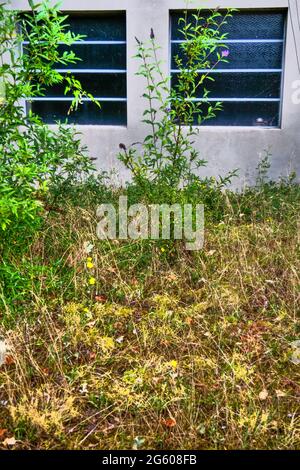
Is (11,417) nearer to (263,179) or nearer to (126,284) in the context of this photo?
(126,284)

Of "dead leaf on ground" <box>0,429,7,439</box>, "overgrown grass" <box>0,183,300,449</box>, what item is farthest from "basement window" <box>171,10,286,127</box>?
"dead leaf on ground" <box>0,429,7,439</box>

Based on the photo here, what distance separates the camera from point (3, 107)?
2838 millimetres

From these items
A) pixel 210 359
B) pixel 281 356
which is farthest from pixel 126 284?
pixel 281 356

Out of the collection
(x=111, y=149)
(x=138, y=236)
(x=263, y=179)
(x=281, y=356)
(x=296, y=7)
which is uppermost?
(x=296, y=7)

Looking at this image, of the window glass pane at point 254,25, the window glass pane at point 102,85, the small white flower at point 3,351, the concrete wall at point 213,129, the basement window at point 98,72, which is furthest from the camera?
the window glass pane at point 102,85

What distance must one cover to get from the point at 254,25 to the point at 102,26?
2.21 m

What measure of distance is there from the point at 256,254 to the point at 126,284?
4.22 feet

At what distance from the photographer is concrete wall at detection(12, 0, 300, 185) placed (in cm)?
611

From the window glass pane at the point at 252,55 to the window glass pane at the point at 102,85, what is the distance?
916mm

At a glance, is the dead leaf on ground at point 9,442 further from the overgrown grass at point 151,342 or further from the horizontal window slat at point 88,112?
the horizontal window slat at point 88,112

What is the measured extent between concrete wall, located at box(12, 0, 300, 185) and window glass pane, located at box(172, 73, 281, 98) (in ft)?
0.94

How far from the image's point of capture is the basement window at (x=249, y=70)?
6.29m

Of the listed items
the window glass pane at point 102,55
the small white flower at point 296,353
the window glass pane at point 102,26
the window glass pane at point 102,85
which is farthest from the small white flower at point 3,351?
the window glass pane at point 102,26
